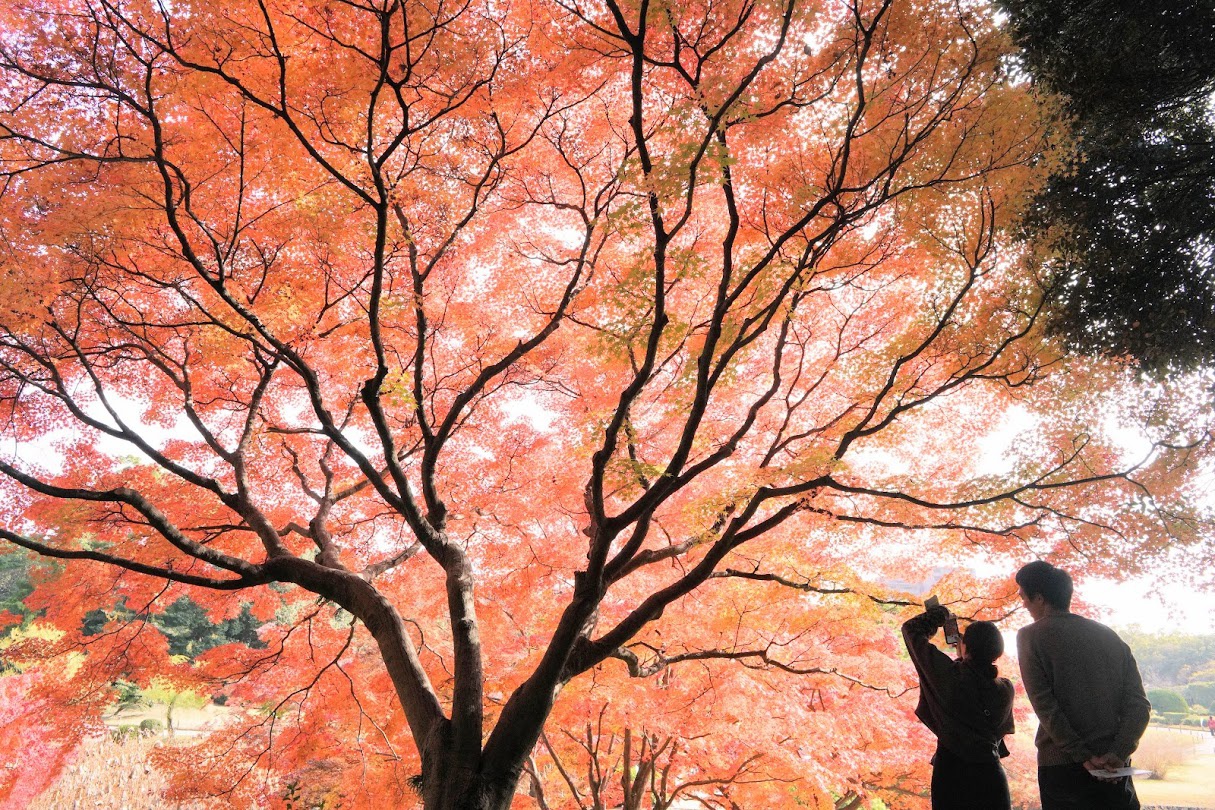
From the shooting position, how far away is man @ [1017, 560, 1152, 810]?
7.39ft

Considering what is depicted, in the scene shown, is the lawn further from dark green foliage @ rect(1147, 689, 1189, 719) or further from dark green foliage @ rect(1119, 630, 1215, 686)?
dark green foliage @ rect(1119, 630, 1215, 686)

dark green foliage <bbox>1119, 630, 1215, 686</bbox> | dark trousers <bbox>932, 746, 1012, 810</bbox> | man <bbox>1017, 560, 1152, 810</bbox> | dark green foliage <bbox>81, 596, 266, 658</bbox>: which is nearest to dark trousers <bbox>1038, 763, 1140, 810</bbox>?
man <bbox>1017, 560, 1152, 810</bbox>

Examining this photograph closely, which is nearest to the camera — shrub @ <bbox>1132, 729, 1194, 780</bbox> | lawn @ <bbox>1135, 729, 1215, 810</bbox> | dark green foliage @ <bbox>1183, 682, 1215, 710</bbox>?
lawn @ <bbox>1135, 729, 1215, 810</bbox>

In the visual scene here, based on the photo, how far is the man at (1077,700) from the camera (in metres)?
2.25

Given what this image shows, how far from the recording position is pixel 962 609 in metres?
5.38

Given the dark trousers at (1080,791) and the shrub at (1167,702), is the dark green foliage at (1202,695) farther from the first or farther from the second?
the dark trousers at (1080,791)

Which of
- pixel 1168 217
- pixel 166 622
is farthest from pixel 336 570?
pixel 166 622

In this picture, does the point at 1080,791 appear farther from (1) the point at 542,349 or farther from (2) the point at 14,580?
(2) the point at 14,580

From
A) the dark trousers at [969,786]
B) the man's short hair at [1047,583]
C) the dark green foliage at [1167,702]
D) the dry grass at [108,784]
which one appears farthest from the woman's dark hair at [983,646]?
the dark green foliage at [1167,702]

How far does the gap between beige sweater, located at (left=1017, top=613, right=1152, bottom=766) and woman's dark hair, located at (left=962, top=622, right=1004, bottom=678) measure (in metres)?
0.10

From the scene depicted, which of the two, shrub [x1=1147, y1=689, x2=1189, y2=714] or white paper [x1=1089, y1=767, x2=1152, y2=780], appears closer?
white paper [x1=1089, y1=767, x2=1152, y2=780]

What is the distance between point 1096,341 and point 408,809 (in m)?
8.67

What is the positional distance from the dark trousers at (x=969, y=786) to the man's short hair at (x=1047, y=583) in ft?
2.19

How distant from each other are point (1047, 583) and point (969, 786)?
0.85m
